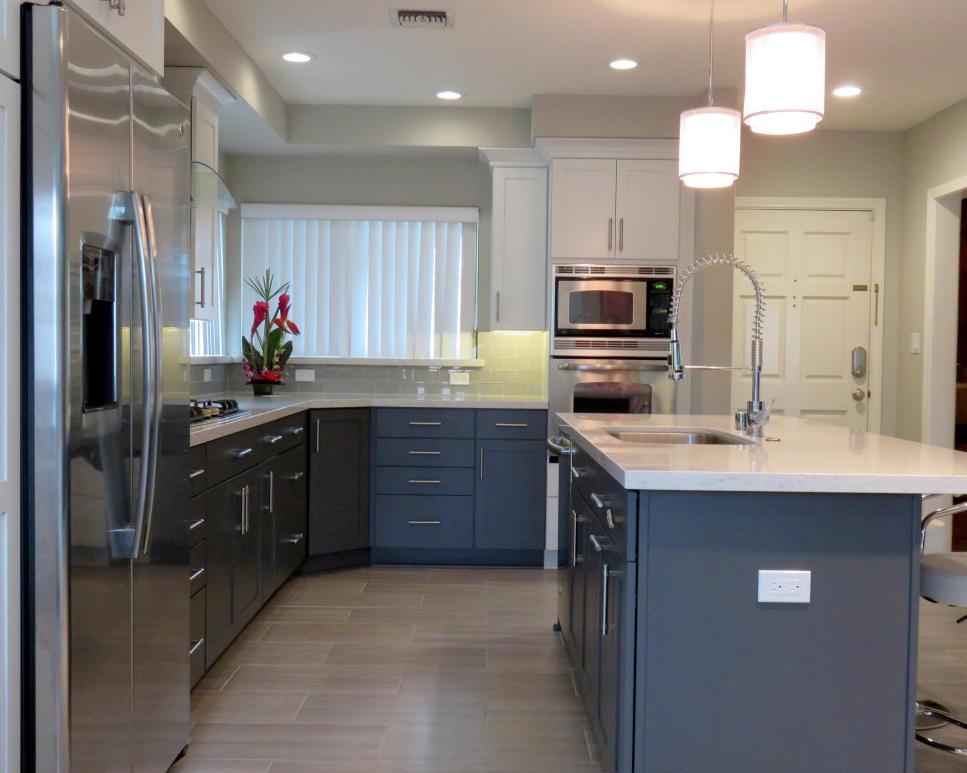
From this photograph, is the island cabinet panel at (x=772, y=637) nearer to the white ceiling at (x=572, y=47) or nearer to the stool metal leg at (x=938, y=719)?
the stool metal leg at (x=938, y=719)

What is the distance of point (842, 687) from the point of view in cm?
205

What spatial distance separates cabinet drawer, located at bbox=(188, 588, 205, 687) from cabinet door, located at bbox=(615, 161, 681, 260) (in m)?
3.02

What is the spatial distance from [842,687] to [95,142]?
1.95 meters

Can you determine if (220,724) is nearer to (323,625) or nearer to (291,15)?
(323,625)

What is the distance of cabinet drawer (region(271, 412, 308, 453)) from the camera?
13.3 ft

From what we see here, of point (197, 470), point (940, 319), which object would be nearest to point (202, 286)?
point (197, 470)

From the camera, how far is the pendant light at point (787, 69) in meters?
2.37

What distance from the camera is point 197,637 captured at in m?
2.96

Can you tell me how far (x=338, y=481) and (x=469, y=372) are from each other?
1225 mm

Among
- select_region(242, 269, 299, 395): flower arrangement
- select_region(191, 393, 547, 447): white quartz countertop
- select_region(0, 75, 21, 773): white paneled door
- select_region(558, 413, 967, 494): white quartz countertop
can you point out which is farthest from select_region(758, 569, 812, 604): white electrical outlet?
select_region(242, 269, 299, 395): flower arrangement

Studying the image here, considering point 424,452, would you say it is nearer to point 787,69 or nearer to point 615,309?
point 615,309

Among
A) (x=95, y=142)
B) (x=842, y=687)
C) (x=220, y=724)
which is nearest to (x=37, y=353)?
(x=95, y=142)

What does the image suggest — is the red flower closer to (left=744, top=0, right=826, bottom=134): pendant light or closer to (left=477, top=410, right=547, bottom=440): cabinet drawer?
(left=477, top=410, right=547, bottom=440): cabinet drawer

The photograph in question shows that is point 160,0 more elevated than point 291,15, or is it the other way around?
point 291,15
